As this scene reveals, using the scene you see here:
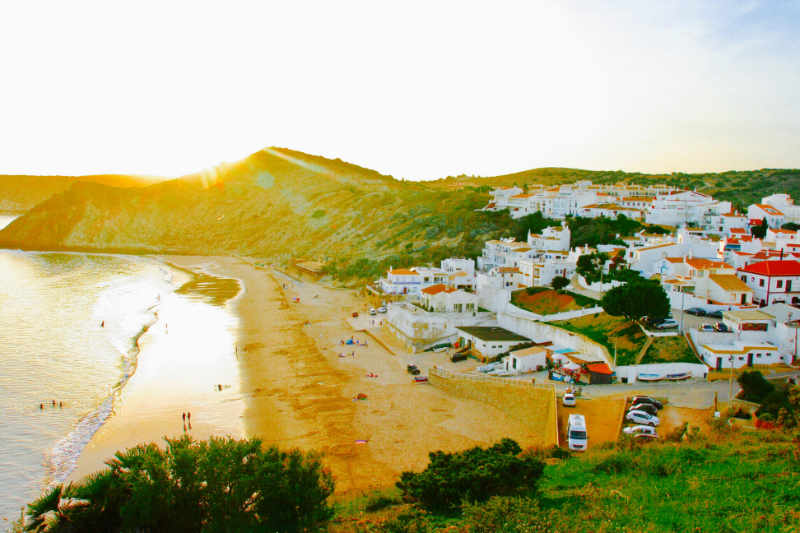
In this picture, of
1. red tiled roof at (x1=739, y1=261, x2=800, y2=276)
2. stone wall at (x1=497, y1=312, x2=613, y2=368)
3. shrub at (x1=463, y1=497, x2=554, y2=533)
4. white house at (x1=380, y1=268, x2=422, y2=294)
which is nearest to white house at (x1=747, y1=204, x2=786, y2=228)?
red tiled roof at (x1=739, y1=261, x2=800, y2=276)

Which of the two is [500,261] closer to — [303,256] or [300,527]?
[300,527]

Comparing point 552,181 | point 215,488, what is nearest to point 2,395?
point 215,488

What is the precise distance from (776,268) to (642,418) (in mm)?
15805

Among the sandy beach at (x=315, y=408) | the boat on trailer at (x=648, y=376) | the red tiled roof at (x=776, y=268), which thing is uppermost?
the red tiled roof at (x=776, y=268)

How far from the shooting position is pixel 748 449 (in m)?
12.6

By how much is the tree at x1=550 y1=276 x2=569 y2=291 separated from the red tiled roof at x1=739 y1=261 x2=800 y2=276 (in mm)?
9933

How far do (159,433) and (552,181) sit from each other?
10567 cm

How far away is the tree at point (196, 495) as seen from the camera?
912 cm

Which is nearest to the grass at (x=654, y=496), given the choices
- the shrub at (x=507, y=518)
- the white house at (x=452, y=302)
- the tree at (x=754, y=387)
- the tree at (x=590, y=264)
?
the shrub at (x=507, y=518)

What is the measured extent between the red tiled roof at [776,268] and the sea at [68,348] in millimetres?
27475

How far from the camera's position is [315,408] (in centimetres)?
2225

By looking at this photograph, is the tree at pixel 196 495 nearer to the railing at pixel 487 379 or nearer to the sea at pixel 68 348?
the sea at pixel 68 348

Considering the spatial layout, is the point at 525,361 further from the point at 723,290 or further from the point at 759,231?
the point at 759,231

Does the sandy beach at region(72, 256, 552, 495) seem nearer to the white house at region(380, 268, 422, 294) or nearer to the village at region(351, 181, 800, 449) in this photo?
the village at region(351, 181, 800, 449)
